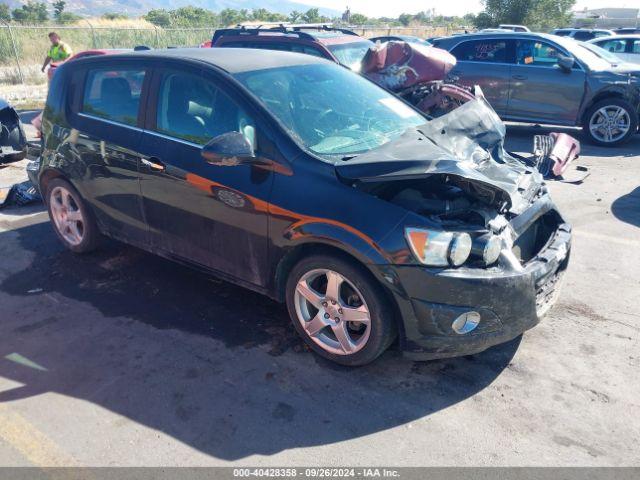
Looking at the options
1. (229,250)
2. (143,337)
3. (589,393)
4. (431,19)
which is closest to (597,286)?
(589,393)

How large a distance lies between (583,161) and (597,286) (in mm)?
4615

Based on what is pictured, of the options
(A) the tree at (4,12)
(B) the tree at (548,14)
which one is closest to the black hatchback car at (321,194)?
(B) the tree at (548,14)

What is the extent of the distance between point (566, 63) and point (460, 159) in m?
6.95

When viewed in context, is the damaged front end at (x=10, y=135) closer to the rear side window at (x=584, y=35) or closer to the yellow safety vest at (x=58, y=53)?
the yellow safety vest at (x=58, y=53)

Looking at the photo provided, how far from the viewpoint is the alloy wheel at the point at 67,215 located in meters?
4.96

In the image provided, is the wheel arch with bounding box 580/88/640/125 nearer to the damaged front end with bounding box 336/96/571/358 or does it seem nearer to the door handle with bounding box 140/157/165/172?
the damaged front end with bounding box 336/96/571/358

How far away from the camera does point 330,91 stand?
4.11m

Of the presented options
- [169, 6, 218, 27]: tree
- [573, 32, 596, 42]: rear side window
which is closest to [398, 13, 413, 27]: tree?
[169, 6, 218, 27]: tree

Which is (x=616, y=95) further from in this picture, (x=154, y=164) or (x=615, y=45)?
(x=154, y=164)

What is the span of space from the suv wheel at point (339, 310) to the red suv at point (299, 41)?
5946 millimetres

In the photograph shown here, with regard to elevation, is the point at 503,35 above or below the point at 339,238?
above

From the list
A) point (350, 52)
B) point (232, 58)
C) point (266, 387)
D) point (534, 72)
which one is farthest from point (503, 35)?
point (266, 387)

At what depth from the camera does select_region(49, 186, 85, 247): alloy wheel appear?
16.3ft

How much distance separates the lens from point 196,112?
381 cm
